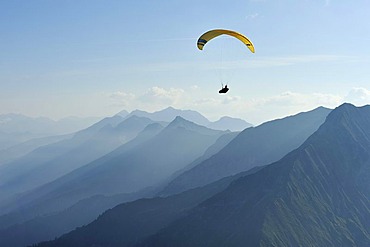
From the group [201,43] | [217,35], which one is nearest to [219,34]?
[217,35]

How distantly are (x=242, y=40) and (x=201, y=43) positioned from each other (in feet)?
38.9

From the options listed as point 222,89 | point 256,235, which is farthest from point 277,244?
point 222,89

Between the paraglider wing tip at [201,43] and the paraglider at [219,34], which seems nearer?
the paraglider at [219,34]

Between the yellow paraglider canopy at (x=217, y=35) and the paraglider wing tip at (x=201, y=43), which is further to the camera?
the paraglider wing tip at (x=201, y=43)

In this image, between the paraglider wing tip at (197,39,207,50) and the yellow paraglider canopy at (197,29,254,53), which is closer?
the yellow paraglider canopy at (197,29,254,53)

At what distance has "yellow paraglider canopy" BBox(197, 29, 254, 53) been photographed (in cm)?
10781

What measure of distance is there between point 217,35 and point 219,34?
862mm

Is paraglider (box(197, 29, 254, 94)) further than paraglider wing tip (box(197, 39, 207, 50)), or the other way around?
paraglider wing tip (box(197, 39, 207, 50))

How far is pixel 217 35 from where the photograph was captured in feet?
362

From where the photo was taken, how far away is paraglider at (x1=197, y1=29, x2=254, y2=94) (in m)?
108

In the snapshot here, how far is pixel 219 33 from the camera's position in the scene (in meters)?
109

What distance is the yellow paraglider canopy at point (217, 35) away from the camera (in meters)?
108

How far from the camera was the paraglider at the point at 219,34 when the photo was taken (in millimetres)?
107688

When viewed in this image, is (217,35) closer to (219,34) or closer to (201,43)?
(219,34)
